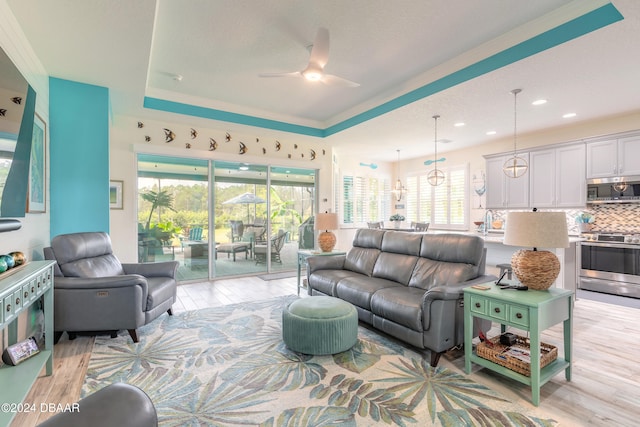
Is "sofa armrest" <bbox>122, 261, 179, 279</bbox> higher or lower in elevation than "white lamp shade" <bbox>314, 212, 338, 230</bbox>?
lower

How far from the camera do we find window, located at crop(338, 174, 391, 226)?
840 cm

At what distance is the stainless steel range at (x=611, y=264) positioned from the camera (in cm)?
454

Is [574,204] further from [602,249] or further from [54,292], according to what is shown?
[54,292]

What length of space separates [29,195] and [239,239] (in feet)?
11.7

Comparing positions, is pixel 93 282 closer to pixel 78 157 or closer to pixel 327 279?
pixel 78 157

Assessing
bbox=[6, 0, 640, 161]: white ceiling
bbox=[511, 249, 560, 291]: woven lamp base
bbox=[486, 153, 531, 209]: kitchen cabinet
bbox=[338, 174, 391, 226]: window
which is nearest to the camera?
bbox=[511, 249, 560, 291]: woven lamp base

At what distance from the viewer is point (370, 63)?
3.90 metres

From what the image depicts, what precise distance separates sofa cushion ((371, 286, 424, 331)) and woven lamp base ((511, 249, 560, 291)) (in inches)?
32.5

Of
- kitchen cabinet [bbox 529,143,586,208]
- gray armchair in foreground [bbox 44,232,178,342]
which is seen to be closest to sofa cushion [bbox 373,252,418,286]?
gray armchair in foreground [bbox 44,232,178,342]

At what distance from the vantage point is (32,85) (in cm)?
291

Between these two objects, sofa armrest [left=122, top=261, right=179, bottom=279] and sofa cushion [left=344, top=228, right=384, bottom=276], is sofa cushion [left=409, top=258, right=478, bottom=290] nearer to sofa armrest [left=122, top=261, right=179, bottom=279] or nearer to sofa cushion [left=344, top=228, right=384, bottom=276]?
sofa cushion [left=344, top=228, right=384, bottom=276]

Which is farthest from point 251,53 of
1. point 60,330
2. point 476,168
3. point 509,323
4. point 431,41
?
point 476,168

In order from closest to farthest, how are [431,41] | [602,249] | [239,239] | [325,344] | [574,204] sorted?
[325,344], [431,41], [602,249], [574,204], [239,239]

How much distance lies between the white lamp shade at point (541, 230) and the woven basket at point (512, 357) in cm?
80
